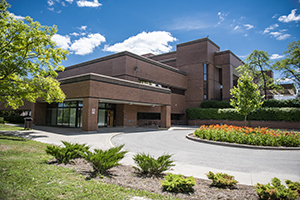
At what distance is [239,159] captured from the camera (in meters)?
8.81

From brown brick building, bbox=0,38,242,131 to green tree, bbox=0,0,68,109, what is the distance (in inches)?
167

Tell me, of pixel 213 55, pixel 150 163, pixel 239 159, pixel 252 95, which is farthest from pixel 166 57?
pixel 150 163

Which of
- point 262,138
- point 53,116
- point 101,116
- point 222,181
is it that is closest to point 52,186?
point 222,181

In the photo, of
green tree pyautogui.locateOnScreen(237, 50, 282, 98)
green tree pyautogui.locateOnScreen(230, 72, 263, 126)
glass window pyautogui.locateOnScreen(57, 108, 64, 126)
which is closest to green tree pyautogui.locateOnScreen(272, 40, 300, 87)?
green tree pyautogui.locateOnScreen(237, 50, 282, 98)

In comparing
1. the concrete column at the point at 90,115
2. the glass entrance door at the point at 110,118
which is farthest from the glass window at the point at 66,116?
the concrete column at the point at 90,115

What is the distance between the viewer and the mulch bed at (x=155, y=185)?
4.21m

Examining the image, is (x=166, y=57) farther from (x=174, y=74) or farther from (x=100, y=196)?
(x=100, y=196)

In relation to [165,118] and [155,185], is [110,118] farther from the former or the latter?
[155,185]

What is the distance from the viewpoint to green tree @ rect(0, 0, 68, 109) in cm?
1380

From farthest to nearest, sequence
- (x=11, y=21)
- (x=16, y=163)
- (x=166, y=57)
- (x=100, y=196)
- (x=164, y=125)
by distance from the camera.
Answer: (x=166, y=57) → (x=164, y=125) → (x=11, y=21) → (x=16, y=163) → (x=100, y=196)

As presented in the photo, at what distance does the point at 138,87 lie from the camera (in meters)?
24.3

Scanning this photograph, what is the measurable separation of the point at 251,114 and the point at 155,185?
101ft

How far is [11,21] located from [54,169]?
1341cm

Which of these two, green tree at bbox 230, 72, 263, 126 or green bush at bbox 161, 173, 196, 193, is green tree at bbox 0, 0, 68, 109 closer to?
green bush at bbox 161, 173, 196, 193
